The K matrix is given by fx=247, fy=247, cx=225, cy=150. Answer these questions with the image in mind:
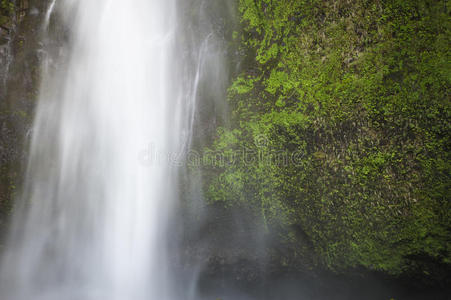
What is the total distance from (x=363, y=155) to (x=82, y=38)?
14.8 feet

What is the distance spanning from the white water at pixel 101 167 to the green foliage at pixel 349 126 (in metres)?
1.36

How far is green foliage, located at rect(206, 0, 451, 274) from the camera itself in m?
2.42

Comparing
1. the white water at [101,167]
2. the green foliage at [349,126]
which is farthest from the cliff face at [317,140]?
the white water at [101,167]

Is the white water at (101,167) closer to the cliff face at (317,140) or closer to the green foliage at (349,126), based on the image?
the cliff face at (317,140)

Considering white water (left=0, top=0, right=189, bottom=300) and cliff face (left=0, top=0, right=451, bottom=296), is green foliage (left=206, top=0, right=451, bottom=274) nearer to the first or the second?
cliff face (left=0, top=0, right=451, bottom=296)

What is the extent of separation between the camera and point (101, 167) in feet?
13.3

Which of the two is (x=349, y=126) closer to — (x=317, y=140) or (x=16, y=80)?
(x=317, y=140)

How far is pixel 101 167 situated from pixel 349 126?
3.68 metres

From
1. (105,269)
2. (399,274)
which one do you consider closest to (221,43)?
(399,274)

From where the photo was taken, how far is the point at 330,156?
2883 mm

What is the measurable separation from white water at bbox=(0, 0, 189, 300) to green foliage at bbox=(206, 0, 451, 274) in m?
1.36

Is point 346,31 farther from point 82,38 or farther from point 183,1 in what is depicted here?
point 82,38

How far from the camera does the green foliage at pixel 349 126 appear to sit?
7.95 feet

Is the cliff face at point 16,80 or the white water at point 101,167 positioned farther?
the cliff face at point 16,80
